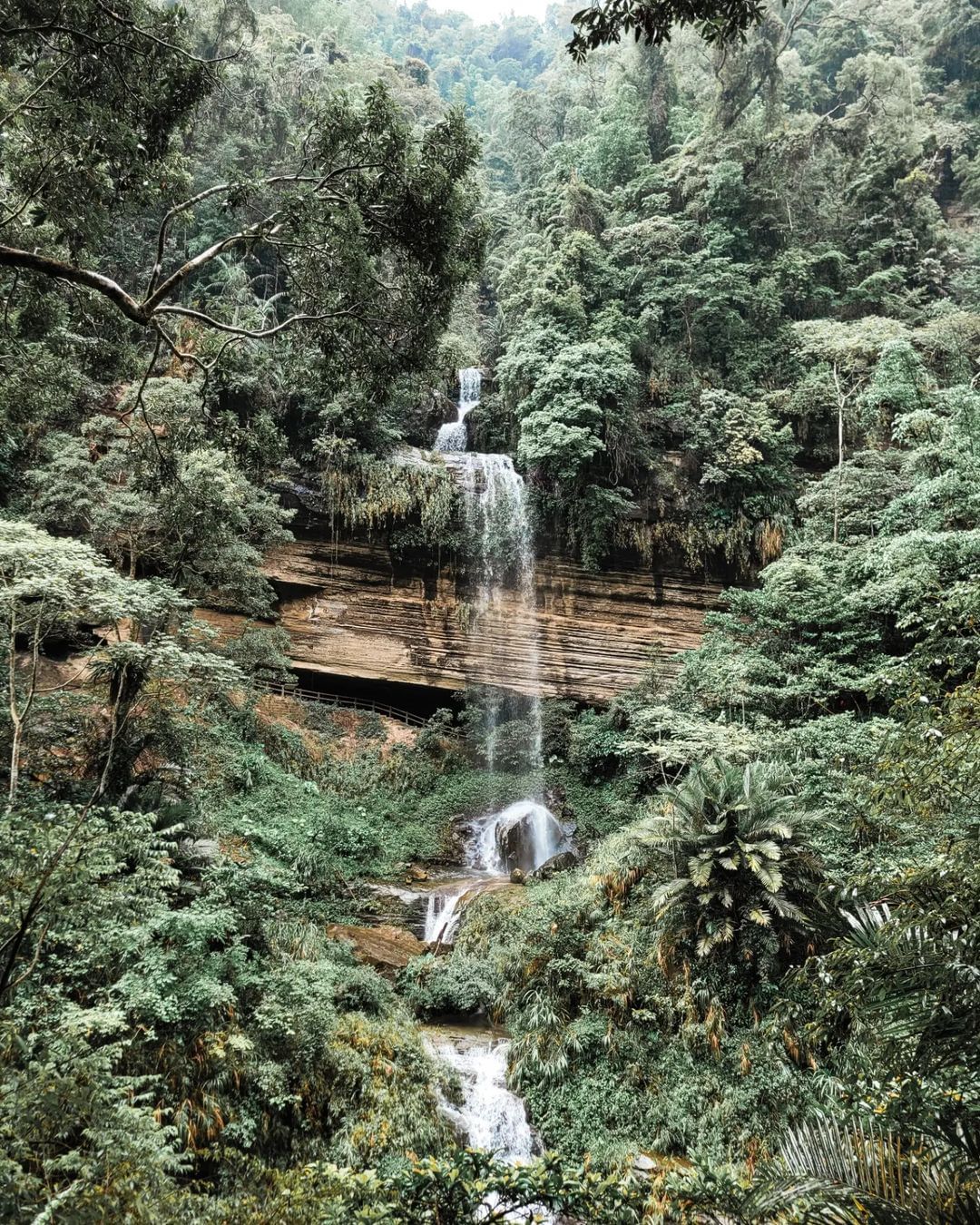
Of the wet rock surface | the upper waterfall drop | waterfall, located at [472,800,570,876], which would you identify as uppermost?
the upper waterfall drop

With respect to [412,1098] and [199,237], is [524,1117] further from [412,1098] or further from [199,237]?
[199,237]

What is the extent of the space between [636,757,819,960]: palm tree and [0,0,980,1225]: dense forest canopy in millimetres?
48

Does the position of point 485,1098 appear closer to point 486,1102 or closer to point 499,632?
point 486,1102

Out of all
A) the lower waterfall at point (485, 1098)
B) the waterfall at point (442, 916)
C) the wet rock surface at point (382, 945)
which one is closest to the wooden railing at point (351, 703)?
the waterfall at point (442, 916)

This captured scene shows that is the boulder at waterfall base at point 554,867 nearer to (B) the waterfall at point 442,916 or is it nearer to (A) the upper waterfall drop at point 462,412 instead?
(B) the waterfall at point 442,916

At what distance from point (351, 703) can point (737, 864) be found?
10896 mm

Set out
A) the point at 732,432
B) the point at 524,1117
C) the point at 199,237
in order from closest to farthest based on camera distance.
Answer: the point at 524,1117
the point at 732,432
the point at 199,237

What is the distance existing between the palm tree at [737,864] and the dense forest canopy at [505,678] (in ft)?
0.16

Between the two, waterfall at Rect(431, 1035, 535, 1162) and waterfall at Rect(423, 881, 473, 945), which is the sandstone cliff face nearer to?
waterfall at Rect(423, 881, 473, 945)

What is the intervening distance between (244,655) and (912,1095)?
35.2ft

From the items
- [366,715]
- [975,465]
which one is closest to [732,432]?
[975,465]

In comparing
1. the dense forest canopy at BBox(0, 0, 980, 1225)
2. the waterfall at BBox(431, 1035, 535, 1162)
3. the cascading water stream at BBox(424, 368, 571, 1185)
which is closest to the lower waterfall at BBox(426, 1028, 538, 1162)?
the waterfall at BBox(431, 1035, 535, 1162)

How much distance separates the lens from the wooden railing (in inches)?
601

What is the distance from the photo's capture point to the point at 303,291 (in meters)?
5.92
